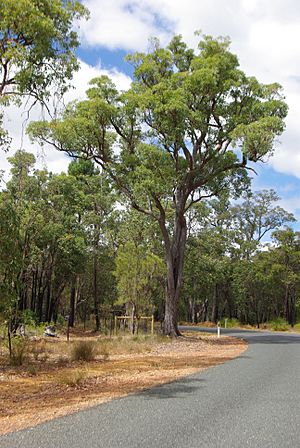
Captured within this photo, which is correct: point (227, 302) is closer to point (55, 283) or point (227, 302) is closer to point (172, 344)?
point (55, 283)

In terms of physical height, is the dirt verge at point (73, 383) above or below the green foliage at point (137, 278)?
below

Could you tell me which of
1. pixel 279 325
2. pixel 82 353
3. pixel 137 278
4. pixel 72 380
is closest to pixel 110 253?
pixel 137 278

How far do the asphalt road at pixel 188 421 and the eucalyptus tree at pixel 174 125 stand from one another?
13837 millimetres

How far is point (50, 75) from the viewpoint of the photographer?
11.0 m

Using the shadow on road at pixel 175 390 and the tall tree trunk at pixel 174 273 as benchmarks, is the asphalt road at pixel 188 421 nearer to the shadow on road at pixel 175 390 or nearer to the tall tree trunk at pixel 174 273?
the shadow on road at pixel 175 390

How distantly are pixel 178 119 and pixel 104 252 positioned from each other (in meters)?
20.2

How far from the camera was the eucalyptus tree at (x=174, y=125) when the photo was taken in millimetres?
22516

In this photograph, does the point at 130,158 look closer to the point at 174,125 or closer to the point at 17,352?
the point at 174,125

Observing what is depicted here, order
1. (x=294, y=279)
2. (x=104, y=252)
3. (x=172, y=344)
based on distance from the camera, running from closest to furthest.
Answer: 1. (x=172, y=344)
2. (x=104, y=252)
3. (x=294, y=279)

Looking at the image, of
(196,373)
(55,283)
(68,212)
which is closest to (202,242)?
(55,283)

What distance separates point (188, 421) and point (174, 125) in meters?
17.7

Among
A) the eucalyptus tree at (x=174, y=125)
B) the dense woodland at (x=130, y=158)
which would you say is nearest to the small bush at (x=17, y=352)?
the dense woodland at (x=130, y=158)

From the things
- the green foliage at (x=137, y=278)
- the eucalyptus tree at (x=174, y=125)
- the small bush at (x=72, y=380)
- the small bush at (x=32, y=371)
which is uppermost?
the eucalyptus tree at (x=174, y=125)

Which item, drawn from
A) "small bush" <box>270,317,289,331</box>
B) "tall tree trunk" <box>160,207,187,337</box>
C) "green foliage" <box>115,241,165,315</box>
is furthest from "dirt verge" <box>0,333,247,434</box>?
"small bush" <box>270,317,289,331</box>
